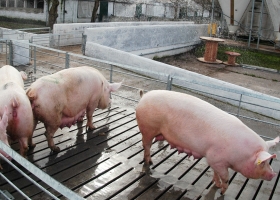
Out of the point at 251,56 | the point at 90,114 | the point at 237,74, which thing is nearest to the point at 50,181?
the point at 90,114

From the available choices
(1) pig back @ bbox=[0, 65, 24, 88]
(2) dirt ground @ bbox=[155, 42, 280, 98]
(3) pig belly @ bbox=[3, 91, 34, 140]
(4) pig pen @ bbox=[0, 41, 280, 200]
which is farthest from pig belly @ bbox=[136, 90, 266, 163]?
(2) dirt ground @ bbox=[155, 42, 280, 98]

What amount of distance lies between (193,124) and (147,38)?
11.5 metres

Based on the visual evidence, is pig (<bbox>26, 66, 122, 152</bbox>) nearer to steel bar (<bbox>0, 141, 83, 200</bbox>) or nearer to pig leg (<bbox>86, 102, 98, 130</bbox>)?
pig leg (<bbox>86, 102, 98, 130</bbox>)

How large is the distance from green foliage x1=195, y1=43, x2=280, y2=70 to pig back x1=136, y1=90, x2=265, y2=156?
1373 centimetres

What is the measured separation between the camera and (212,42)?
1619 cm

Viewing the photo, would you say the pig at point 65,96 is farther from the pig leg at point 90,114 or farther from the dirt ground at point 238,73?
the dirt ground at point 238,73

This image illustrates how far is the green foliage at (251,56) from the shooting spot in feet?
57.9

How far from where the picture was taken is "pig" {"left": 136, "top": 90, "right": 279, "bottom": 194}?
4004mm

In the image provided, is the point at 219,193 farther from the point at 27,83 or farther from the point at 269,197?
the point at 27,83

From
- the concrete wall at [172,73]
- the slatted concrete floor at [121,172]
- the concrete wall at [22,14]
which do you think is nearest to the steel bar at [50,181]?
the slatted concrete floor at [121,172]

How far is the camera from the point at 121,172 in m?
4.75

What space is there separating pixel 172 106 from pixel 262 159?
1.28 m

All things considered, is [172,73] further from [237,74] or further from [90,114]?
[237,74]

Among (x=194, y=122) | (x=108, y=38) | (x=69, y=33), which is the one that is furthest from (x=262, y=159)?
(x=69, y=33)
